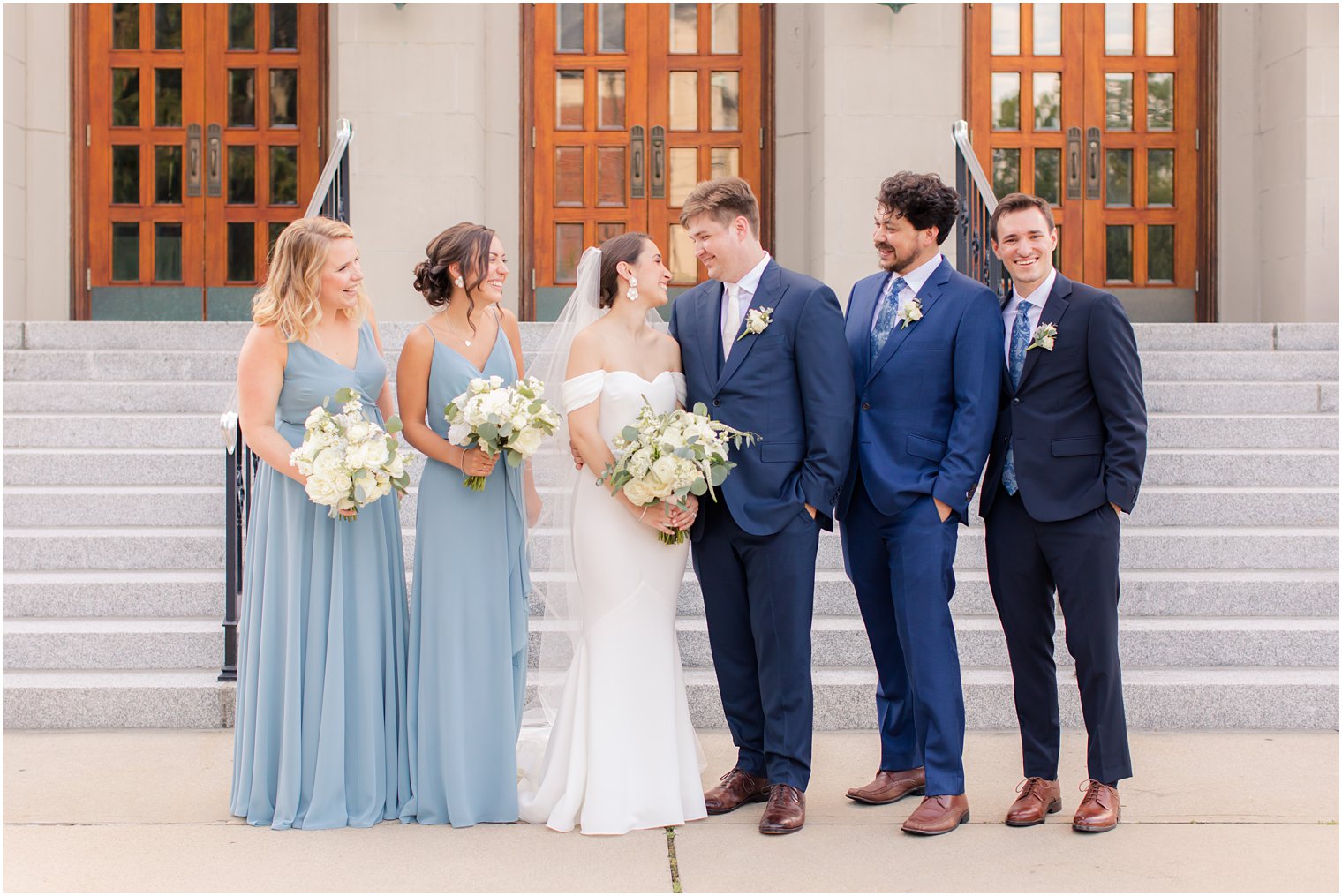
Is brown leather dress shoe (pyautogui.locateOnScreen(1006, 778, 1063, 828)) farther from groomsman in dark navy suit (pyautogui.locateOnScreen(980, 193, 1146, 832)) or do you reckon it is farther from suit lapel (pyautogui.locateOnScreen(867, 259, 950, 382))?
suit lapel (pyautogui.locateOnScreen(867, 259, 950, 382))

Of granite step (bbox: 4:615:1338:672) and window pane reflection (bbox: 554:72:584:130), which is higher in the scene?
window pane reflection (bbox: 554:72:584:130)

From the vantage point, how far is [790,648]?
167 inches

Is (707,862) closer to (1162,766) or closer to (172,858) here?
(172,858)

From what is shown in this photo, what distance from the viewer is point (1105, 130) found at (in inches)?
423

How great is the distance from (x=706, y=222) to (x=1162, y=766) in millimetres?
2958

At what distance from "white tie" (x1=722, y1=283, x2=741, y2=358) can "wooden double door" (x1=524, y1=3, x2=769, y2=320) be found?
21.2 feet

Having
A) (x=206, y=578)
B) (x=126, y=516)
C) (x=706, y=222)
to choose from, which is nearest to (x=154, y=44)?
(x=126, y=516)

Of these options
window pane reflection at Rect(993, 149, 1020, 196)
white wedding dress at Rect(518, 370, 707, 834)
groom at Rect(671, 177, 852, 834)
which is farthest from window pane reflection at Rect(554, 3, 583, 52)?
white wedding dress at Rect(518, 370, 707, 834)

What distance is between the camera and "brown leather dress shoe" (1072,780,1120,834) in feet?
13.4

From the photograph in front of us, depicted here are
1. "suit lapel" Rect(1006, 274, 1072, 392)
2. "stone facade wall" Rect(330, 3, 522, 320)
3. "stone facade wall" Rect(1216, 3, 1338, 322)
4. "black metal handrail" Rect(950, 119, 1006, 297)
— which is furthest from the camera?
"stone facade wall" Rect(1216, 3, 1338, 322)

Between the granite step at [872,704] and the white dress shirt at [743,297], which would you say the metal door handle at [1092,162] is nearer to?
the granite step at [872,704]

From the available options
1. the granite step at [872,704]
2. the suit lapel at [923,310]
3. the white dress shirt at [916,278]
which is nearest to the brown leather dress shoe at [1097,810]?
the granite step at [872,704]

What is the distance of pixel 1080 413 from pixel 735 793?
1871mm

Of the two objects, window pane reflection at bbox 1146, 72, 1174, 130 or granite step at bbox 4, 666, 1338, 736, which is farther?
window pane reflection at bbox 1146, 72, 1174, 130
